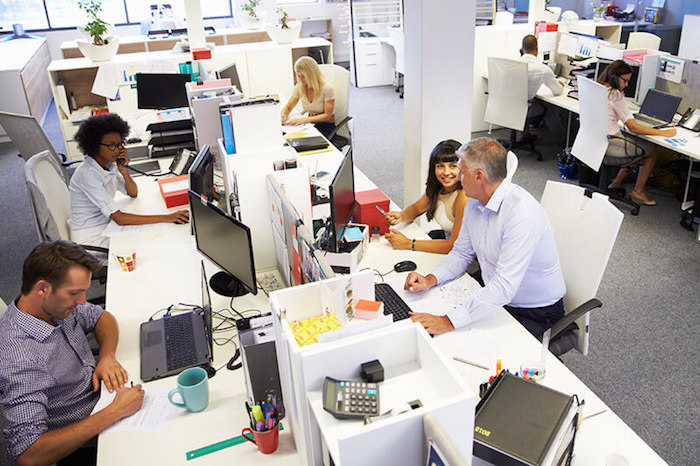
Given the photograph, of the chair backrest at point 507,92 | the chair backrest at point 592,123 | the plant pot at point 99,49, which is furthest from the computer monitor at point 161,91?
the chair backrest at point 592,123

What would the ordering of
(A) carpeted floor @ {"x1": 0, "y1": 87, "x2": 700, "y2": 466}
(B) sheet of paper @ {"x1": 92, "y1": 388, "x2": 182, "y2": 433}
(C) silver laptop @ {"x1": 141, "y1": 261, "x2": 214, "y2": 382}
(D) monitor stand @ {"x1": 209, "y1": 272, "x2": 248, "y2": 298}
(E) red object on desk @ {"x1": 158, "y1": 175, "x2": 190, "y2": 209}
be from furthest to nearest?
(E) red object on desk @ {"x1": 158, "y1": 175, "x2": 190, "y2": 209} < (A) carpeted floor @ {"x1": 0, "y1": 87, "x2": 700, "y2": 466} < (D) monitor stand @ {"x1": 209, "y1": 272, "x2": 248, "y2": 298} < (C) silver laptop @ {"x1": 141, "y1": 261, "x2": 214, "y2": 382} < (B) sheet of paper @ {"x1": 92, "y1": 388, "x2": 182, "y2": 433}

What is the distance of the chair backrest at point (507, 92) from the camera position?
5.31 metres

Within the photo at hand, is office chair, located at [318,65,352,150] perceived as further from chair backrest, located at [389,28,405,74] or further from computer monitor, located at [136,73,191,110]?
chair backrest, located at [389,28,405,74]

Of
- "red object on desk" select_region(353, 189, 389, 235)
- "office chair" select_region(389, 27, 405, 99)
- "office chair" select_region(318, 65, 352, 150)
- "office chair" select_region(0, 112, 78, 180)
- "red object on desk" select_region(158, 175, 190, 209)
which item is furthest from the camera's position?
"office chair" select_region(389, 27, 405, 99)

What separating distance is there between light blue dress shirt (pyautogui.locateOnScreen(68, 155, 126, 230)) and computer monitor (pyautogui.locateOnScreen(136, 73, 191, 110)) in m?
1.52

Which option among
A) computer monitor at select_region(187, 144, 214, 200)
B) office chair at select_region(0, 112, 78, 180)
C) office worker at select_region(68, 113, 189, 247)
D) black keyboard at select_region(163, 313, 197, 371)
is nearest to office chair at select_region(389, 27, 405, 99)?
office chair at select_region(0, 112, 78, 180)

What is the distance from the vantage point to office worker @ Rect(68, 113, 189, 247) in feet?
9.96

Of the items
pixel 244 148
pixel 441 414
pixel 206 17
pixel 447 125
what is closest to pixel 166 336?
pixel 244 148

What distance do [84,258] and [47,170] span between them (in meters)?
1.55

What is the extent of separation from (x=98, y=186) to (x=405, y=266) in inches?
69.0

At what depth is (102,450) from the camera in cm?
166

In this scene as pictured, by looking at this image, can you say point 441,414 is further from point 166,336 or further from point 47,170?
point 47,170

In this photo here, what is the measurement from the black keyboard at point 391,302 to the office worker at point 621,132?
115 inches

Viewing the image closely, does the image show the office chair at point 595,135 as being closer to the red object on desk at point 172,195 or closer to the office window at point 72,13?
the red object on desk at point 172,195
